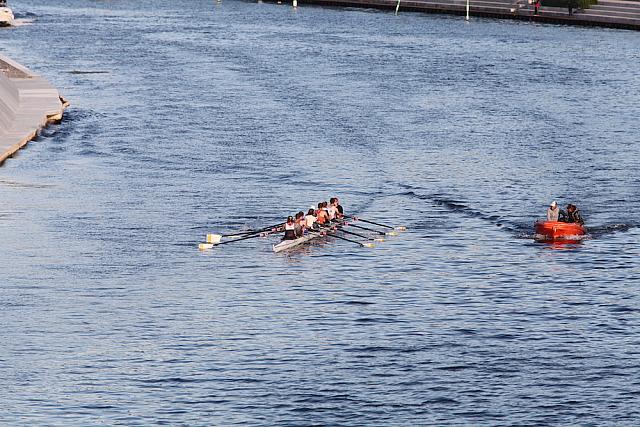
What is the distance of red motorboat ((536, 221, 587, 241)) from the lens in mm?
81750

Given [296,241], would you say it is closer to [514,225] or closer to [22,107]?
[514,225]

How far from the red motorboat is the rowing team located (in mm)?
11317

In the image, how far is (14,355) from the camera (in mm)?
61156

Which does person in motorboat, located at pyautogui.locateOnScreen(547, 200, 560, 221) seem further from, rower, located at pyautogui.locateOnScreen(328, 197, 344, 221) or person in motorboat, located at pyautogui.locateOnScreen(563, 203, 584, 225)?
rower, located at pyautogui.locateOnScreen(328, 197, 344, 221)

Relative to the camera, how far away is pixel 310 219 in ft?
267

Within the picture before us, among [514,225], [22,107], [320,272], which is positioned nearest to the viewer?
[320,272]

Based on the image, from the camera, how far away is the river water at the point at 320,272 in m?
57.1

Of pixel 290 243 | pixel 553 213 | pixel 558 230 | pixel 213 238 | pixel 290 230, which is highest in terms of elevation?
pixel 553 213

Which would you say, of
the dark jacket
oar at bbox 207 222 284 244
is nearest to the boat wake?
the dark jacket

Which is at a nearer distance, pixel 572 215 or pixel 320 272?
pixel 320 272

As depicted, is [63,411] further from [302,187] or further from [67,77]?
[67,77]

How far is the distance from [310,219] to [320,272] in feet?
21.6

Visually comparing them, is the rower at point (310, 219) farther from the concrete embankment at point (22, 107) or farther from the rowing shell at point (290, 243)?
the concrete embankment at point (22, 107)

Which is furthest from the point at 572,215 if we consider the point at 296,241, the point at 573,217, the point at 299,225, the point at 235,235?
the point at 235,235
